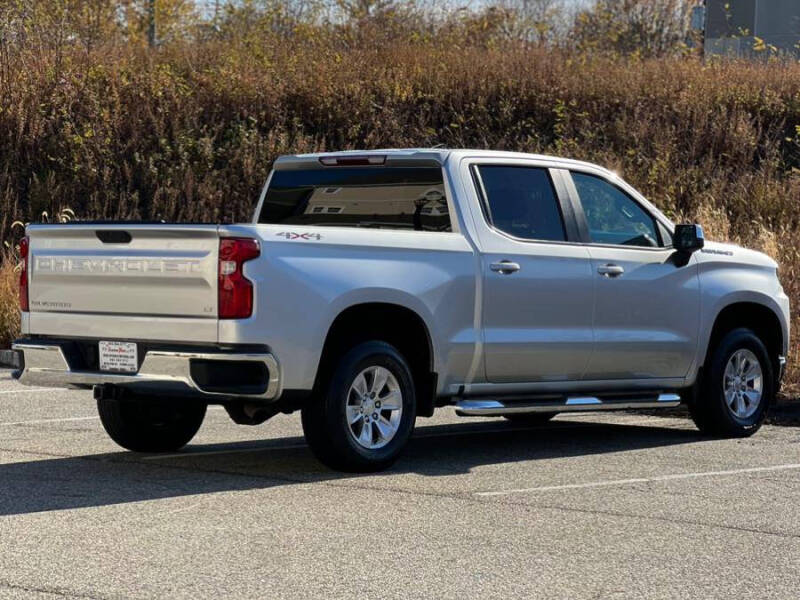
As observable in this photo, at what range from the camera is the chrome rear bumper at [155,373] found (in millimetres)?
8375

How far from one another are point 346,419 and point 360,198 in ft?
6.54

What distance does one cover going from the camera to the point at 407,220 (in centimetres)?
1005

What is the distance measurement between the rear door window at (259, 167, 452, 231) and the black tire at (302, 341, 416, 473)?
1197 millimetres

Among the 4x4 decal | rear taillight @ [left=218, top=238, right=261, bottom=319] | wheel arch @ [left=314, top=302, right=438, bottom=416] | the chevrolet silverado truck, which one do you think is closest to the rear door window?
the chevrolet silverado truck

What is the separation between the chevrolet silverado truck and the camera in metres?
8.48

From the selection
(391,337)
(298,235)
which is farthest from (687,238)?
(298,235)

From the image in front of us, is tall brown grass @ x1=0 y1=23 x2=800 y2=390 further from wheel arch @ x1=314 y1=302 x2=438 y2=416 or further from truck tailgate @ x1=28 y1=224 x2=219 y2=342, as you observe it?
truck tailgate @ x1=28 y1=224 x2=219 y2=342

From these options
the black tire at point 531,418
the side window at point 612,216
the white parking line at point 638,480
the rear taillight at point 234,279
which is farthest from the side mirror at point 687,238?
the rear taillight at point 234,279

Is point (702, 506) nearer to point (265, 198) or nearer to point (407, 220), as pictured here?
point (407, 220)

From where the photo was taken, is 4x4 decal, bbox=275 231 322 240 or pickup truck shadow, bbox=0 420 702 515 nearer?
pickup truck shadow, bbox=0 420 702 515

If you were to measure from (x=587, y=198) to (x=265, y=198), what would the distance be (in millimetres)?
2305

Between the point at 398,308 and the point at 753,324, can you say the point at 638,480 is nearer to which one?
the point at 398,308

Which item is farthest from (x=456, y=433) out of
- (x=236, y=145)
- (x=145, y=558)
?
(x=236, y=145)

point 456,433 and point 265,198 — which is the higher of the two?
point 265,198
